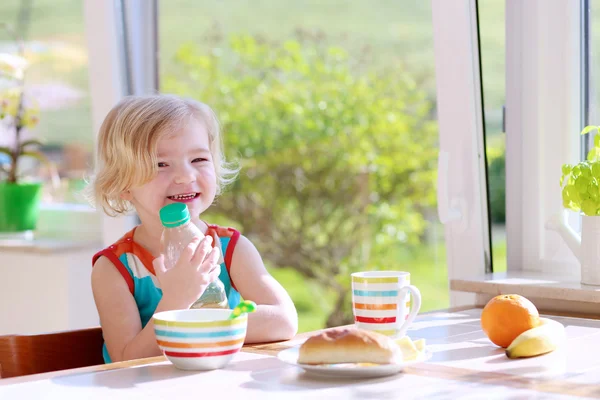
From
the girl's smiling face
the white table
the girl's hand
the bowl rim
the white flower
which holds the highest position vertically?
the white flower

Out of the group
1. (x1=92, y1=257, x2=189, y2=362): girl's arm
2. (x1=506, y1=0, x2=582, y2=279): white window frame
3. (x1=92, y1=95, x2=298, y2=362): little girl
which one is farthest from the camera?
(x1=506, y1=0, x2=582, y2=279): white window frame

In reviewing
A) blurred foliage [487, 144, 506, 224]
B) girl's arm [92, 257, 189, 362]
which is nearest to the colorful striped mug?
girl's arm [92, 257, 189, 362]

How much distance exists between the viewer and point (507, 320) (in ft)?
4.46

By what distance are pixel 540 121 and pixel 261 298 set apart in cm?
85

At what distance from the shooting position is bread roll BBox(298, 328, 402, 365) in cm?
115

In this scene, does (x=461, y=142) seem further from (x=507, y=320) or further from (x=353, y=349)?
(x=353, y=349)

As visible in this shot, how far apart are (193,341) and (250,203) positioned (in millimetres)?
3770

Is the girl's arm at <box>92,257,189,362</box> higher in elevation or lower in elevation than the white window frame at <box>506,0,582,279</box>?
lower

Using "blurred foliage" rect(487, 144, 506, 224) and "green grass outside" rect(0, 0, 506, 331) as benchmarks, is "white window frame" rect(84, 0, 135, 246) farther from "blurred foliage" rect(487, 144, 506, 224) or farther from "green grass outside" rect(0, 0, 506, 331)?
"green grass outside" rect(0, 0, 506, 331)

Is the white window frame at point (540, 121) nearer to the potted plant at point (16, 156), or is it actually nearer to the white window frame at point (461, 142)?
the white window frame at point (461, 142)

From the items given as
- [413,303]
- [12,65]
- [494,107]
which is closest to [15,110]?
[12,65]

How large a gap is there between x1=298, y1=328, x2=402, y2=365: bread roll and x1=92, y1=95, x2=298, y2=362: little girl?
13.1 inches

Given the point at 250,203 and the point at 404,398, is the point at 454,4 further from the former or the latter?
the point at 250,203

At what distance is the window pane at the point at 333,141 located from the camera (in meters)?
4.85
